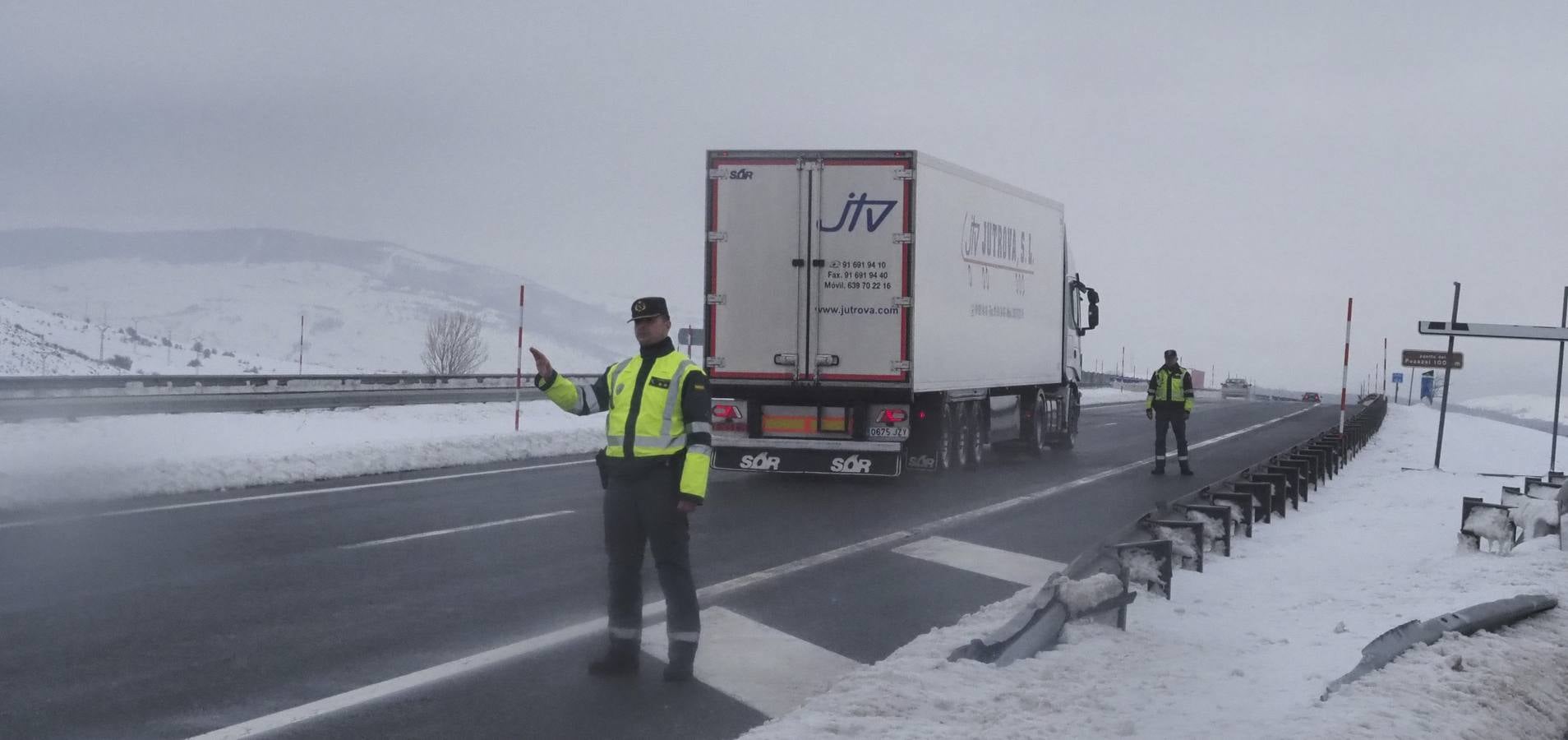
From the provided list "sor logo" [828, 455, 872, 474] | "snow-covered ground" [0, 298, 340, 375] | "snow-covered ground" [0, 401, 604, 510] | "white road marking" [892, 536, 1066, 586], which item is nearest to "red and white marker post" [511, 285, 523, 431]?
"snow-covered ground" [0, 401, 604, 510]

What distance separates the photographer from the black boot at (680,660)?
20.5 feet

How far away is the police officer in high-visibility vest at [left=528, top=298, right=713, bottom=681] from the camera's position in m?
6.41

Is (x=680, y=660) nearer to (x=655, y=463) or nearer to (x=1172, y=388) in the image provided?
(x=655, y=463)

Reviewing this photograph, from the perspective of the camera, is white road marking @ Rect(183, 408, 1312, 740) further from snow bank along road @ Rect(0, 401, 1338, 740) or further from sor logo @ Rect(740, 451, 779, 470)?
sor logo @ Rect(740, 451, 779, 470)

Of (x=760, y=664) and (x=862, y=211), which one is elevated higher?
(x=862, y=211)

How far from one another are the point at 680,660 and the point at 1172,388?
14.2 m

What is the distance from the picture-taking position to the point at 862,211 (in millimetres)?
15469

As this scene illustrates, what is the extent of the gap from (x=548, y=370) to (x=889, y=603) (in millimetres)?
3031

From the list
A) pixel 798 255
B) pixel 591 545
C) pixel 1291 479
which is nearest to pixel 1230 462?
pixel 1291 479

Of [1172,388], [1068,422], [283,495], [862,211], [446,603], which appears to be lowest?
[283,495]

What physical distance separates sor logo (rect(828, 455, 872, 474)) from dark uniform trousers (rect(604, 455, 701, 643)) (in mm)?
9058

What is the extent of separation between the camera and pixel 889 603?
8.37 metres

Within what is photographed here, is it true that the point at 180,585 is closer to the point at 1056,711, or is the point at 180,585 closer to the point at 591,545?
the point at 591,545

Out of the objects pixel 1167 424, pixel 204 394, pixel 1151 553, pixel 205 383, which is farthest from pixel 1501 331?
pixel 205 383
